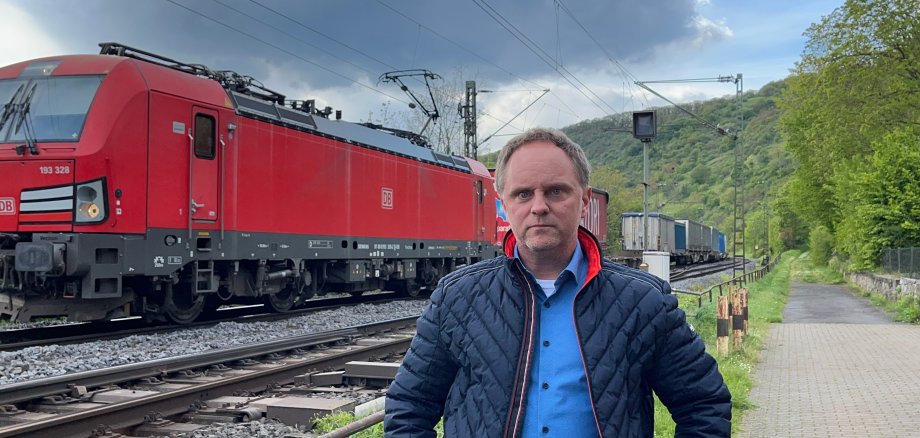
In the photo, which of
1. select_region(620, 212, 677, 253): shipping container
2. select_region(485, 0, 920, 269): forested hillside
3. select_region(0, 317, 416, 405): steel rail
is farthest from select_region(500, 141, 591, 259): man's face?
select_region(620, 212, 677, 253): shipping container

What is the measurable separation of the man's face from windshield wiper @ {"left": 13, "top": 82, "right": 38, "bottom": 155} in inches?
413

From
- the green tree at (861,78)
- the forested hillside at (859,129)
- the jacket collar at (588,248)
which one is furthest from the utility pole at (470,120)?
the jacket collar at (588,248)

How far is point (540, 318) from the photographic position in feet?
8.08

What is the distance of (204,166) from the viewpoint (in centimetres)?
1260

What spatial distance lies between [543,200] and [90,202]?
9.89 meters

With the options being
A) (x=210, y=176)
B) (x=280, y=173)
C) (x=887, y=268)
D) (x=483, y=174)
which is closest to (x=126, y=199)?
(x=210, y=176)

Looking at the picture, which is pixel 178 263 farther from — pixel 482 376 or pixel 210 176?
pixel 482 376

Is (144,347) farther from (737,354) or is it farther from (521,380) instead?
(521,380)

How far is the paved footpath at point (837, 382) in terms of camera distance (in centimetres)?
766

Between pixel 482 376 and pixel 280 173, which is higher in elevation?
pixel 280 173

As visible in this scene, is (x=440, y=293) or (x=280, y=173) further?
(x=280, y=173)

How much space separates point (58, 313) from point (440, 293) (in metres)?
9.95

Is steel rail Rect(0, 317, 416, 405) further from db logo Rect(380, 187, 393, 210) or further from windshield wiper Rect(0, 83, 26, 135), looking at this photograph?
db logo Rect(380, 187, 393, 210)

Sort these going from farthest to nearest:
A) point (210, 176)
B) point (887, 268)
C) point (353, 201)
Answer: point (887, 268) < point (353, 201) < point (210, 176)
